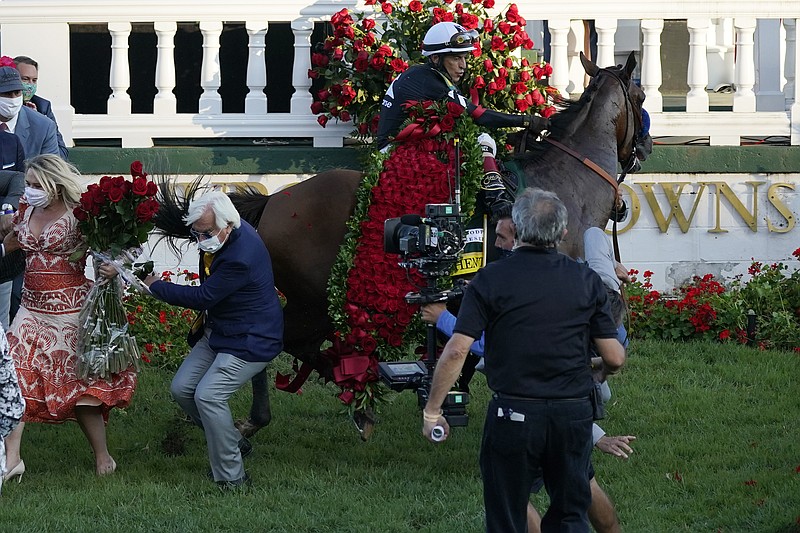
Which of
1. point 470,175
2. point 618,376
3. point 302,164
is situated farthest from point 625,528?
point 302,164

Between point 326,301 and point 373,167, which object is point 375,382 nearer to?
point 326,301

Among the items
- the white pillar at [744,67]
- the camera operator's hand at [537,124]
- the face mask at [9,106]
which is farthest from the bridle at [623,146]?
the face mask at [9,106]

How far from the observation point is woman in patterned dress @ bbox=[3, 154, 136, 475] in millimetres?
6512

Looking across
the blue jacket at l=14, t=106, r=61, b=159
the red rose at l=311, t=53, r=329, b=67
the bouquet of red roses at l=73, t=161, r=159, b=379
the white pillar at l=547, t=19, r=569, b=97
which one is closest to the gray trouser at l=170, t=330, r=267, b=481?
the bouquet of red roses at l=73, t=161, r=159, b=379

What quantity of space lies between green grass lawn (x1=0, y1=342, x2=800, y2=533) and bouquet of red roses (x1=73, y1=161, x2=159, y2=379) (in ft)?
2.24

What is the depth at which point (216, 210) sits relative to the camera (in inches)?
248

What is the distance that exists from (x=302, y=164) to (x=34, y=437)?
3019 mm

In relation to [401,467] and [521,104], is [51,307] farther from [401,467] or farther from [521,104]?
[521,104]

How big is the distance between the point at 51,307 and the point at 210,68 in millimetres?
3461

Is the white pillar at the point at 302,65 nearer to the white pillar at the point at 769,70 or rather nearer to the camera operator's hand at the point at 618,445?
the white pillar at the point at 769,70

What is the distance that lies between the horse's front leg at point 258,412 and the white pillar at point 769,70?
5.23 metres

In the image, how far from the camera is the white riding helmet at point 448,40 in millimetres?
6922

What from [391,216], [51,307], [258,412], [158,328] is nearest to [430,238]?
[391,216]

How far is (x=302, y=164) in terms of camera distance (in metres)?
9.49
